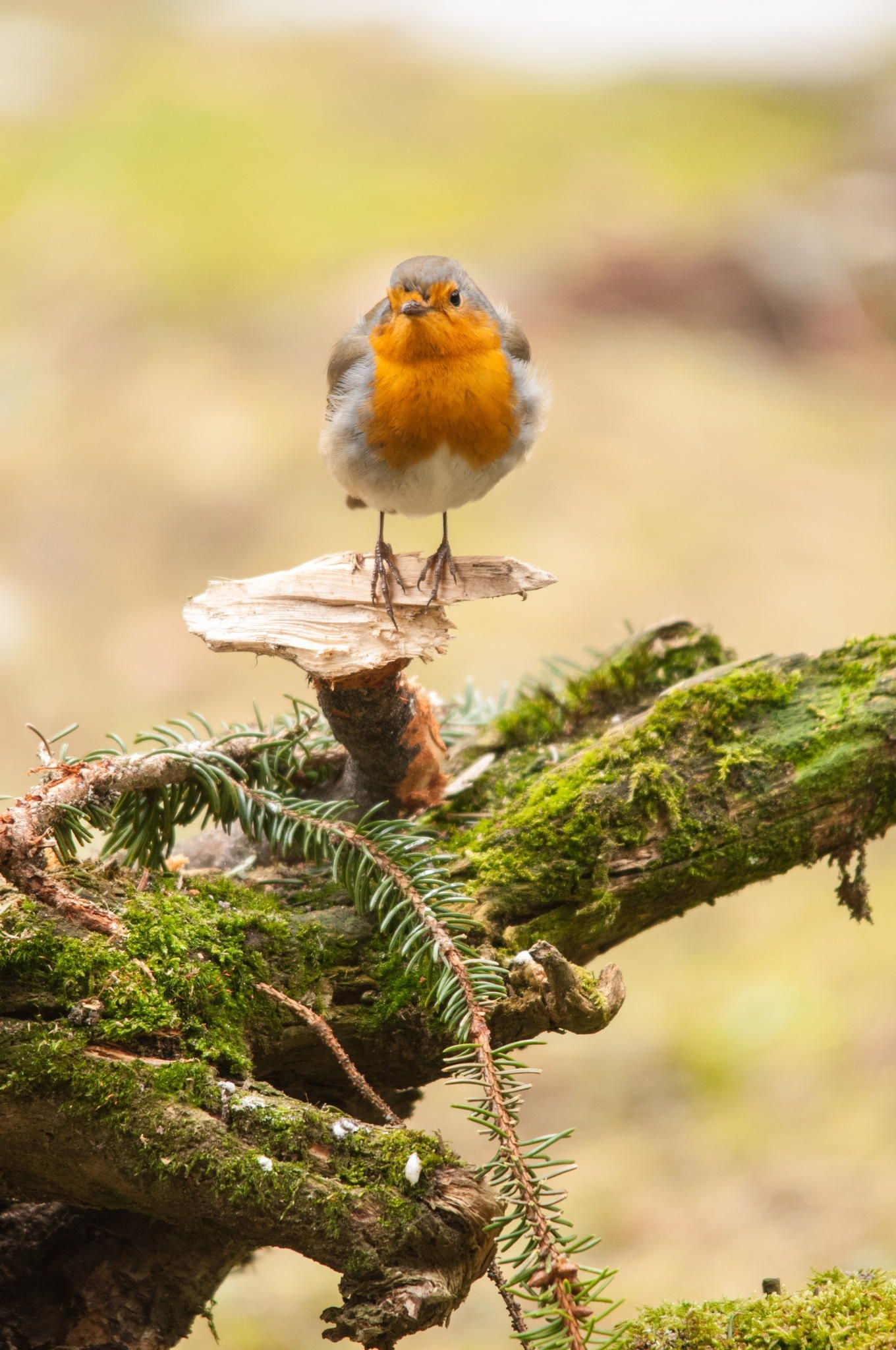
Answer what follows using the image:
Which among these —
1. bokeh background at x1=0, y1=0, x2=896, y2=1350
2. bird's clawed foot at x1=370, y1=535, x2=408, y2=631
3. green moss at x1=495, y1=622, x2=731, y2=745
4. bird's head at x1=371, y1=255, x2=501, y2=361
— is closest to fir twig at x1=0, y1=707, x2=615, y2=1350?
bird's clawed foot at x1=370, y1=535, x2=408, y2=631

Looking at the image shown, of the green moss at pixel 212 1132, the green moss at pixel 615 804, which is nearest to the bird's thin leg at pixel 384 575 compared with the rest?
the green moss at pixel 615 804

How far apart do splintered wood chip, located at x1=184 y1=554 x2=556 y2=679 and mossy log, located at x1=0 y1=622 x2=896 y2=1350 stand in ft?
1.04

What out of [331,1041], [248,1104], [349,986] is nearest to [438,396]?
[349,986]

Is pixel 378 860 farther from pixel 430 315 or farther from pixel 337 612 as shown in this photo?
pixel 430 315

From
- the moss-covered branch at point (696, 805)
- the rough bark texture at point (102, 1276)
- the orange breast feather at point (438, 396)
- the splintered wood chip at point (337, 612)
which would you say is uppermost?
the orange breast feather at point (438, 396)

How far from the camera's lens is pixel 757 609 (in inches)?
181

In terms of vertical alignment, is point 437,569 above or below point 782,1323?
above

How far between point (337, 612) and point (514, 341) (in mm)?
915

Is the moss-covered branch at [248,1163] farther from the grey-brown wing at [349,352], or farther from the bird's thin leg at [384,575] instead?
the grey-brown wing at [349,352]

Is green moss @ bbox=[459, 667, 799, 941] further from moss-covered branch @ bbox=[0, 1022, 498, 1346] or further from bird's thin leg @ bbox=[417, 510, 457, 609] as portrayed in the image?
moss-covered branch @ bbox=[0, 1022, 498, 1346]

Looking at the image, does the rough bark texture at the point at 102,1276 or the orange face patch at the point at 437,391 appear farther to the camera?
the orange face patch at the point at 437,391

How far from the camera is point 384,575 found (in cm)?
188

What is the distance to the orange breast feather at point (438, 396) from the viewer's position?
2.14 metres

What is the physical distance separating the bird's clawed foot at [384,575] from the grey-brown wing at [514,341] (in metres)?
0.66
